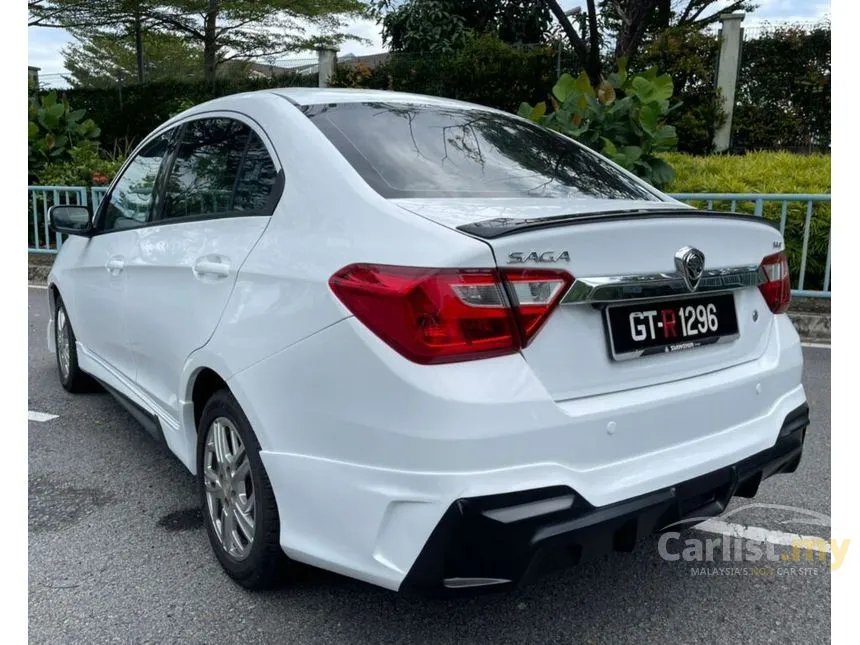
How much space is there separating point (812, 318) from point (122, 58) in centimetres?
2354

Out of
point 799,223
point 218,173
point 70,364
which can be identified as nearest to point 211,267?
point 218,173

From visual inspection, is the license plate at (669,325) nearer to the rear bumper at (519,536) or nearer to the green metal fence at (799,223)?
the rear bumper at (519,536)

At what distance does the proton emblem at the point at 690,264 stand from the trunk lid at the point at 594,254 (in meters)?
0.02

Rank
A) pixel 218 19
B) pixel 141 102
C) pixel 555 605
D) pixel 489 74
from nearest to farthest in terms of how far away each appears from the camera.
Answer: pixel 555 605 < pixel 489 74 < pixel 141 102 < pixel 218 19

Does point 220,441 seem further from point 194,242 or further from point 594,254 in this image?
point 594,254

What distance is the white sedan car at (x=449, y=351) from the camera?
1.75 metres

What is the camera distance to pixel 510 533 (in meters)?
1.71

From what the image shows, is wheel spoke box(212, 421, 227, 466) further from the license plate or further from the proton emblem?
the proton emblem

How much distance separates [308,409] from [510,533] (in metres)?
0.62

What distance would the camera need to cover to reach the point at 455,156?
8.16ft

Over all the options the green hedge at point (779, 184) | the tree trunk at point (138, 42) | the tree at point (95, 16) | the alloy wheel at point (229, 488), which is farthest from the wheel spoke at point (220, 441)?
the tree trunk at point (138, 42)

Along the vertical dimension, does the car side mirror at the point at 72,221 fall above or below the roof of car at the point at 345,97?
below

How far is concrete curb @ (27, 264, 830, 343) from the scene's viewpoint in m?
6.06

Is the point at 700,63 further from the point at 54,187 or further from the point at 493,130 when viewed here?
the point at 493,130
